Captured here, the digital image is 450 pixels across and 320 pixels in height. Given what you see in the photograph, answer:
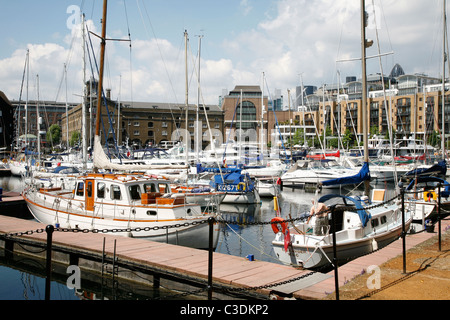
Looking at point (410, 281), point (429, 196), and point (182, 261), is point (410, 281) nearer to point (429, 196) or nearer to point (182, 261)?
point (182, 261)

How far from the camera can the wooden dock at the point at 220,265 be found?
29.4 ft

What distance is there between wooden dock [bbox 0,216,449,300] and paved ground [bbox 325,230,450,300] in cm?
36

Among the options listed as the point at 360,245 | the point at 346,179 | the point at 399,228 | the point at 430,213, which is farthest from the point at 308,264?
the point at 346,179

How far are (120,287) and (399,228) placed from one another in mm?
10904

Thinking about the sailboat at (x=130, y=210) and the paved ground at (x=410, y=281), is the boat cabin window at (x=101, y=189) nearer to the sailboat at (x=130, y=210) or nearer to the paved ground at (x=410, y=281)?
the sailboat at (x=130, y=210)

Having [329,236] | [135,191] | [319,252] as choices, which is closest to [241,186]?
[135,191]

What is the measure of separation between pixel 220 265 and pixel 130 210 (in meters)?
6.69

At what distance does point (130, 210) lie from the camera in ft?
54.3

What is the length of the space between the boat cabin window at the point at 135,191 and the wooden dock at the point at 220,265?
2.28 meters

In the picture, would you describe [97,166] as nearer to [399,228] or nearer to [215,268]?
[215,268]

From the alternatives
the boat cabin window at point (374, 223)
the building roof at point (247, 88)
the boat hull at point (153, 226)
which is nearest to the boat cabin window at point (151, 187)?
the boat hull at point (153, 226)

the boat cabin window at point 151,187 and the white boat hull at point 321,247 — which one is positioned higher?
the boat cabin window at point 151,187

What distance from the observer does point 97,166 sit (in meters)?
19.8

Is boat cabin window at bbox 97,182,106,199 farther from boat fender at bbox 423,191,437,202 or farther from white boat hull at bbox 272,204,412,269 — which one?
boat fender at bbox 423,191,437,202
